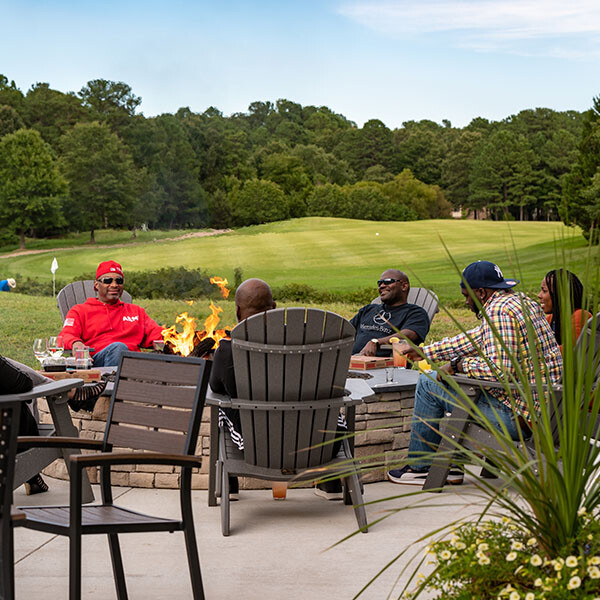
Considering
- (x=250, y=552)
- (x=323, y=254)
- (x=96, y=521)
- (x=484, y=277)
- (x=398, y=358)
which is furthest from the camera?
(x=323, y=254)

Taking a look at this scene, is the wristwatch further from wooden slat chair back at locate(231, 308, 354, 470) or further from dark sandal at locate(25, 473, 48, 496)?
dark sandal at locate(25, 473, 48, 496)

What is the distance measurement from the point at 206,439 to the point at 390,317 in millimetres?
1755

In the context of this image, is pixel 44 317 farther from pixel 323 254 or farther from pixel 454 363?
pixel 454 363

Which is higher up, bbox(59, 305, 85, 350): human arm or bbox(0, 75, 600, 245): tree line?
bbox(0, 75, 600, 245): tree line

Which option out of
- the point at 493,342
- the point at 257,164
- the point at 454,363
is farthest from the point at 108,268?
the point at 257,164

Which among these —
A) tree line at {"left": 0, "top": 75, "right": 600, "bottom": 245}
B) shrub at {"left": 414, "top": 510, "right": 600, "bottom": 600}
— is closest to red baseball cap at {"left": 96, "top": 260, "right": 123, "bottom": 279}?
shrub at {"left": 414, "top": 510, "right": 600, "bottom": 600}

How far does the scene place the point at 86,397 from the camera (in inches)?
177

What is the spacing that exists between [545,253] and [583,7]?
367cm

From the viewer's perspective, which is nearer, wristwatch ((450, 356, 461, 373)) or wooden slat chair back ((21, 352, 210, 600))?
wooden slat chair back ((21, 352, 210, 600))

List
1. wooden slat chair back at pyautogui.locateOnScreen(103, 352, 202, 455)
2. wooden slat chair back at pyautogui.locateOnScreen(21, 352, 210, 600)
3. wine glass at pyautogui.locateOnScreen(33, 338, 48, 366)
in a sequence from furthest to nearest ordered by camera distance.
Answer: wine glass at pyautogui.locateOnScreen(33, 338, 48, 366), wooden slat chair back at pyautogui.locateOnScreen(103, 352, 202, 455), wooden slat chair back at pyautogui.locateOnScreen(21, 352, 210, 600)

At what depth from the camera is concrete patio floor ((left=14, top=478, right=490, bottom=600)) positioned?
10.2ft

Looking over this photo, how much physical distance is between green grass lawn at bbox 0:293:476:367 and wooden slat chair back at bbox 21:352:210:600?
8.50 meters

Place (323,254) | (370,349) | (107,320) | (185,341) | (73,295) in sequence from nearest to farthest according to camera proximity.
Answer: (185,341)
(370,349)
(107,320)
(73,295)
(323,254)

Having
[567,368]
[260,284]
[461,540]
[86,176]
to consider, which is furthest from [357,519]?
[86,176]
